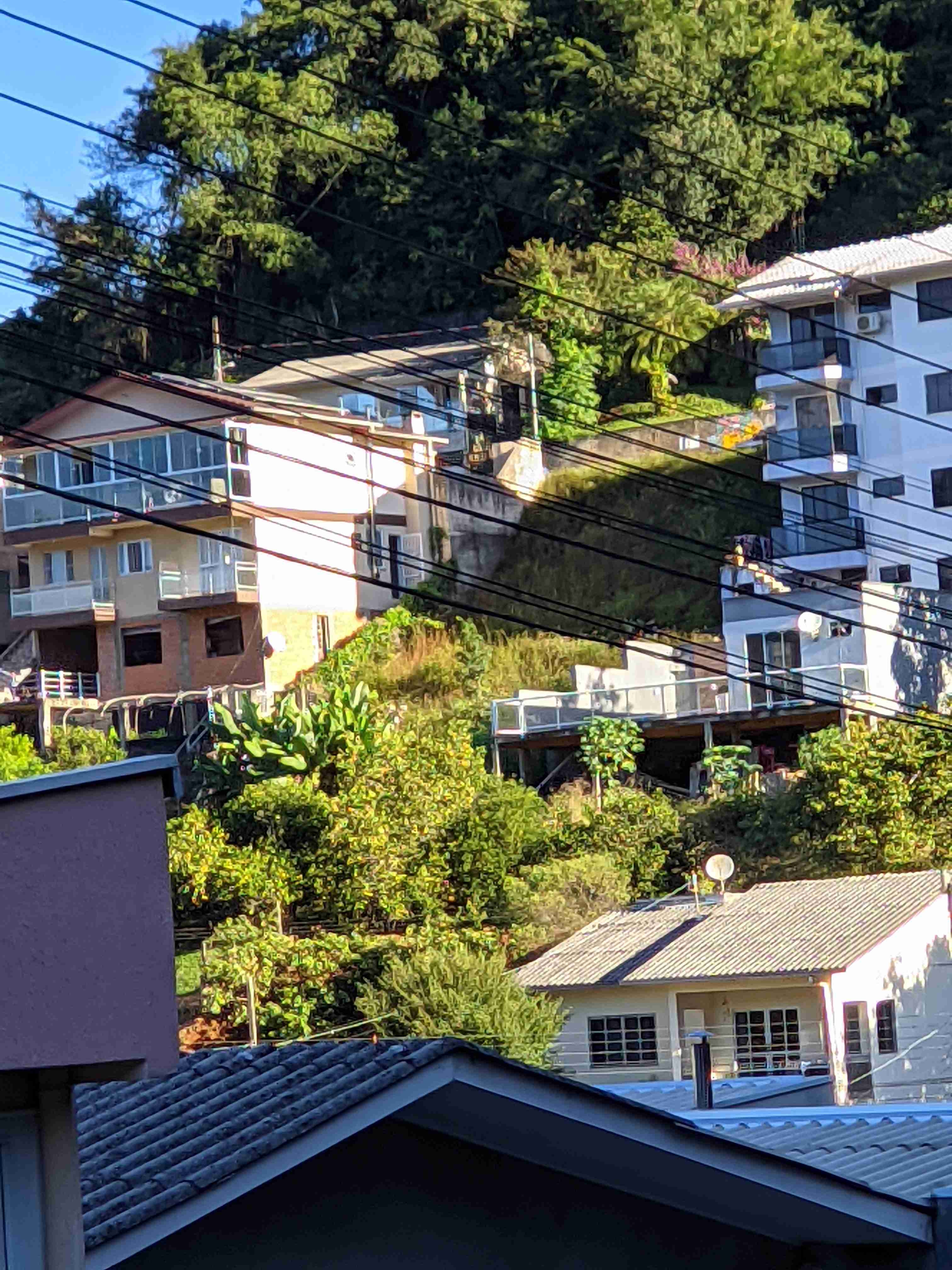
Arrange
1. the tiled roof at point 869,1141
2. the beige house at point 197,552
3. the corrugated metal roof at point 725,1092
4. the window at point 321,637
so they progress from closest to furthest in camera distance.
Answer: the tiled roof at point 869,1141 → the corrugated metal roof at point 725,1092 → the beige house at point 197,552 → the window at point 321,637

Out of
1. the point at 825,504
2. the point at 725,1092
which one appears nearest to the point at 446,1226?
the point at 725,1092

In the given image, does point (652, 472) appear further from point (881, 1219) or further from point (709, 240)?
point (881, 1219)

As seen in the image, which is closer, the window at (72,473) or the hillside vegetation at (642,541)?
the hillside vegetation at (642,541)

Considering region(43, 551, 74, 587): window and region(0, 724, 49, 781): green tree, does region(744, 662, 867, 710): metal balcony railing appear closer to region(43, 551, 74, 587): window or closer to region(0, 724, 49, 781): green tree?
region(0, 724, 49, 781): green tree

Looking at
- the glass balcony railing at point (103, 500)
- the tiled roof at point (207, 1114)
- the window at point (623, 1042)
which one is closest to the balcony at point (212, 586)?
the glass balcony railing at point (103, 500)

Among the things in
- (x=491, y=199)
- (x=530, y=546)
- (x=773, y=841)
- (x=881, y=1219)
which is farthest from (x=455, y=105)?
(x=881, y=1219)

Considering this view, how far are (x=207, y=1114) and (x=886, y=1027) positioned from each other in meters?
24.8

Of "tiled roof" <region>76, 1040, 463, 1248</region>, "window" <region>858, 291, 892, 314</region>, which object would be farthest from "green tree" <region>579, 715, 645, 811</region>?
"tiled roof" <region>76, 1040, 463, 1248</region>

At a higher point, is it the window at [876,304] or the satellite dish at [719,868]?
the window at [876,304]

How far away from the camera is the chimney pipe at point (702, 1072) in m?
13.3

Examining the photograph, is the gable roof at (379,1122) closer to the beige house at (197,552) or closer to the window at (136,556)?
the beige house at (197,552)

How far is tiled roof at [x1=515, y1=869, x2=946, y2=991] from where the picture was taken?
3027 cm

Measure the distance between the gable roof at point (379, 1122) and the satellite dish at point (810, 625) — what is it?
3600 cm

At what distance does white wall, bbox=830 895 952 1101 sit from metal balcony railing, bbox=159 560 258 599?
24783 mm
